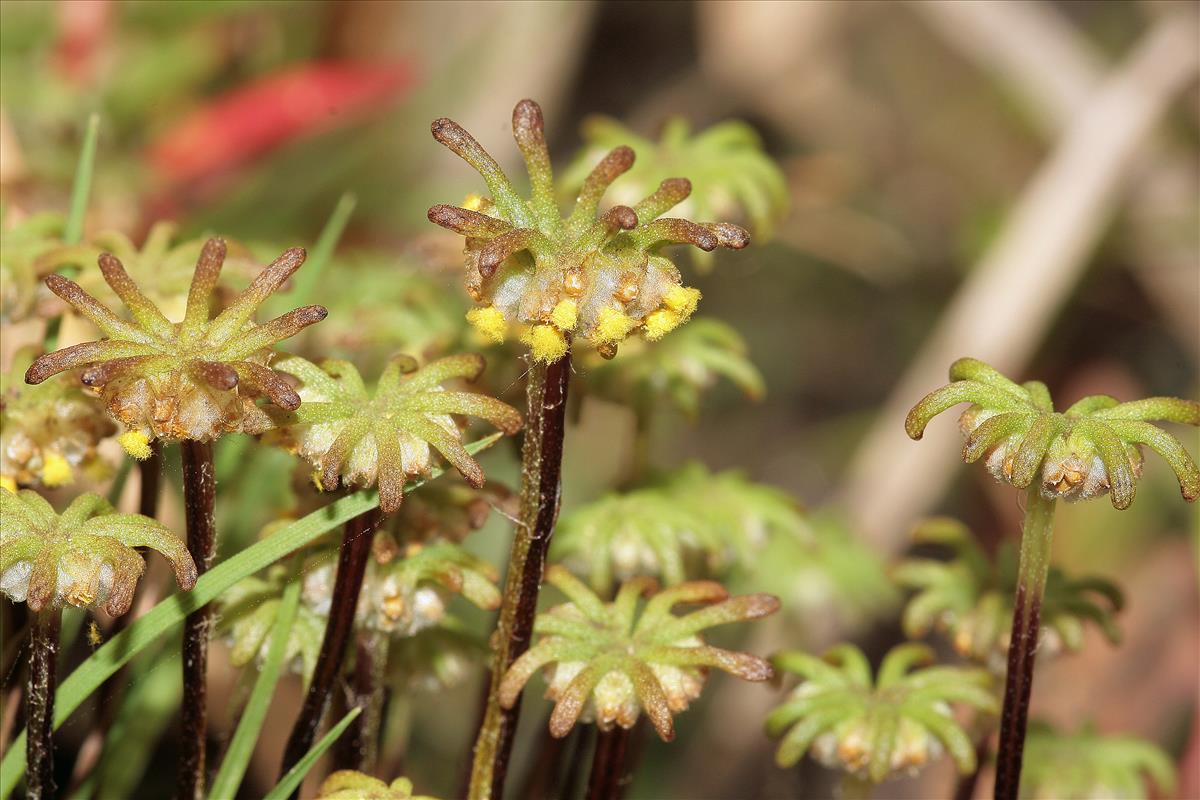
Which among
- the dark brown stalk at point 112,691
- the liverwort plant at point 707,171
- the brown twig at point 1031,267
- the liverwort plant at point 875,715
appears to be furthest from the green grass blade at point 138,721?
the brown twig at point 1031,267

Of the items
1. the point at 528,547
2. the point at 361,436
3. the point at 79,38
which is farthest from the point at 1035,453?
the point at 79,38

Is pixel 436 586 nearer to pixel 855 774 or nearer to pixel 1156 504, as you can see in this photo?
pixel 855 774

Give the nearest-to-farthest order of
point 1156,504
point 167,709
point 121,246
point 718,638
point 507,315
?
point 507,315 < point 121,246 < point 167,709 < point 718,638 < point 1156,504

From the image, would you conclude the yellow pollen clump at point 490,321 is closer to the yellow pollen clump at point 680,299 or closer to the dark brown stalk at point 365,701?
the yellow pollen clump at point 680,299

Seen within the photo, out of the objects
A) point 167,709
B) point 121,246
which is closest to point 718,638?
point 167,709

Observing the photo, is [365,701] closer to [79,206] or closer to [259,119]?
[79,206]

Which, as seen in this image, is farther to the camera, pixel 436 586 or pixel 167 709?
pixel 167 709

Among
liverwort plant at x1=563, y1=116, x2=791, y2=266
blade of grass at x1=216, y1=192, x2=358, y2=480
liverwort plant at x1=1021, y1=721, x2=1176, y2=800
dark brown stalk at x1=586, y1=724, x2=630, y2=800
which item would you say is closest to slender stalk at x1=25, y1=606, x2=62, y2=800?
blade of grass at x1=216, y1=192, x2=358, y2=480
